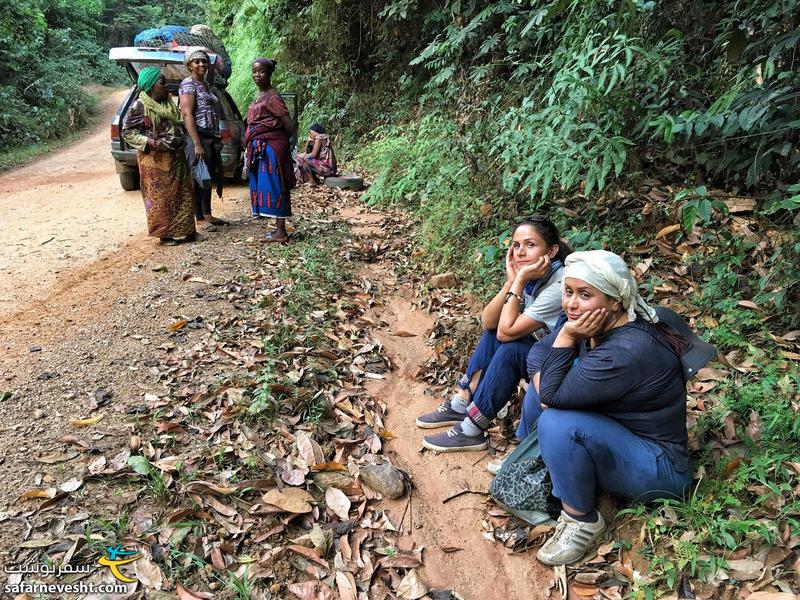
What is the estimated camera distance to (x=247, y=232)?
6.50 meters

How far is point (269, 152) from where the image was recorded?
581 centimetres

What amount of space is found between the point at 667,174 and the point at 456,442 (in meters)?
3.33

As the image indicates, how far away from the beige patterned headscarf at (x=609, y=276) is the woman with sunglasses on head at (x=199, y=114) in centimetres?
490

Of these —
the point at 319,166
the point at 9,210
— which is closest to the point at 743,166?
the point at 319,166

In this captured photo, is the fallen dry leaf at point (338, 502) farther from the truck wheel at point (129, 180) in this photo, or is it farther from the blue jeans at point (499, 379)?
the truck wheel at point (129, 180)

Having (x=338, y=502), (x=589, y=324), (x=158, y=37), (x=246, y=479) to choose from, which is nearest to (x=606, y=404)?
(x=589, y=324)

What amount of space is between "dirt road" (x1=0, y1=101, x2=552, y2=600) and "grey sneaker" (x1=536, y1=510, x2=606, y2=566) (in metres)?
0.09

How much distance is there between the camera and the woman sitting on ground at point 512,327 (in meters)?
3.12

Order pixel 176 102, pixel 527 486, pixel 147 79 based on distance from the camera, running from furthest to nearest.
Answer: pixel 176 102 → pixel 147 79 → pixel 527 486

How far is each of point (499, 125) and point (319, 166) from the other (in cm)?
447

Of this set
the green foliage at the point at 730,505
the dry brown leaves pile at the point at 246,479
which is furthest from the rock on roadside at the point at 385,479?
the green foliage at the point at 730,505

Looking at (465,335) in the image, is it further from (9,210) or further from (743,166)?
(9,210)

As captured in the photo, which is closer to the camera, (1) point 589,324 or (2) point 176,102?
(1) point 589,324

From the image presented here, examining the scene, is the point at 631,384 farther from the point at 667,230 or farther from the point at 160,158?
the point at 160,158
